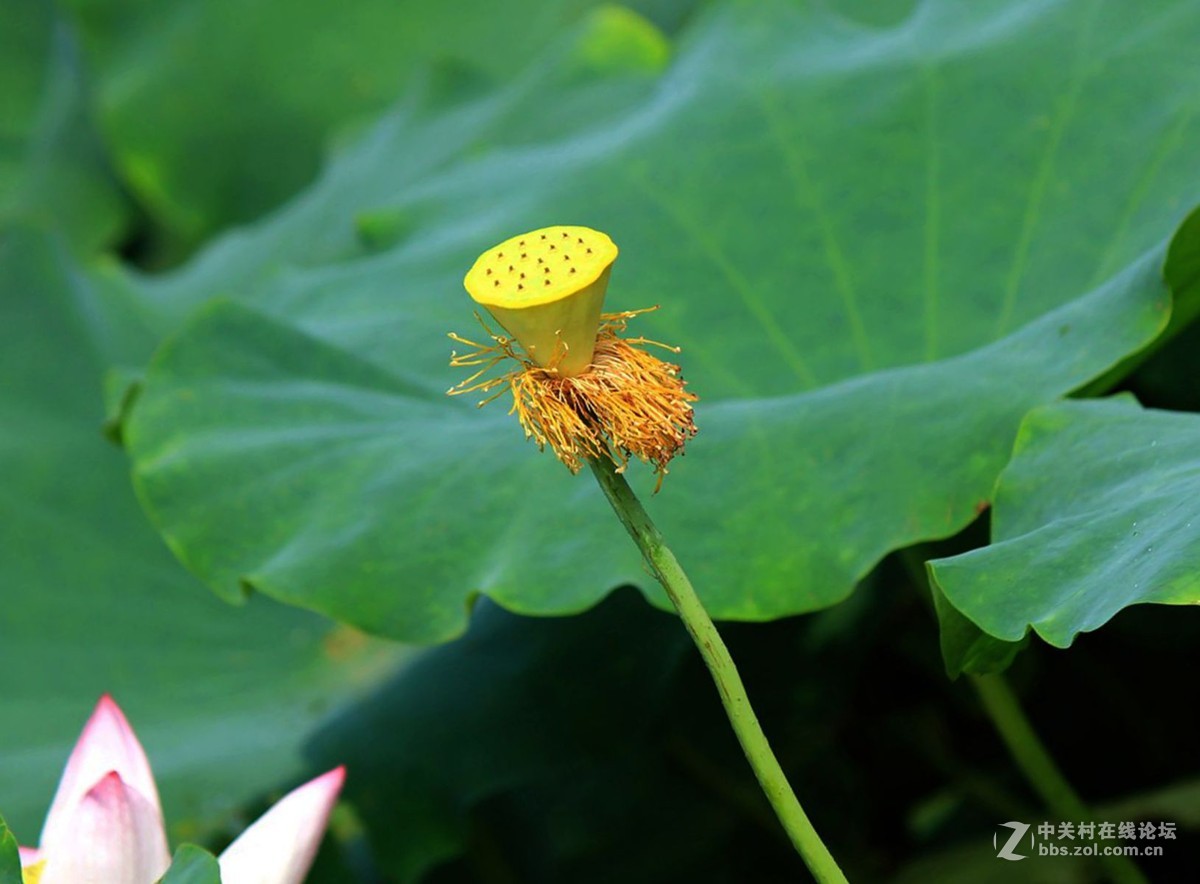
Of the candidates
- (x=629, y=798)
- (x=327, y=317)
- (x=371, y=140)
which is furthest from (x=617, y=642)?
(x=371, y=140)

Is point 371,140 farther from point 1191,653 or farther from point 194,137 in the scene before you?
point 1191,653


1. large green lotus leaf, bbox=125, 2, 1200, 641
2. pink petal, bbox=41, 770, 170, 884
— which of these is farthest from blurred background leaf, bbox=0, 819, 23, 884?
large green lotus leaf, bbox=125, 2, 1200, 641

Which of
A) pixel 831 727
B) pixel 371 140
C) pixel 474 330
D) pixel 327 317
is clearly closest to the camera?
pixel 474 330

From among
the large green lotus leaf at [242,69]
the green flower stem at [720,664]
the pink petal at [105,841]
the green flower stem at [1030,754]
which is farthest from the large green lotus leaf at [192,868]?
the large green lotus leaf at [242,69]

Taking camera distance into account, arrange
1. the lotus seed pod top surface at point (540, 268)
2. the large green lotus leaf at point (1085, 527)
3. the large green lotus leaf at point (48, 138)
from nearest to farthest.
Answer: the lotus seed pod top surface at point (540, 268) → the large green lotus leaf at point (1085, 527) → the large green lotus leaf at point (48, 138)

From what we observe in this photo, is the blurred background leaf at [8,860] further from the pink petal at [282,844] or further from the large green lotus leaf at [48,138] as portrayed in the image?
the large green lotus leaf at [48,138]

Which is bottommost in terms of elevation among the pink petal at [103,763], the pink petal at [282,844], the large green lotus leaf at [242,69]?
the pink petal at [282,844]
